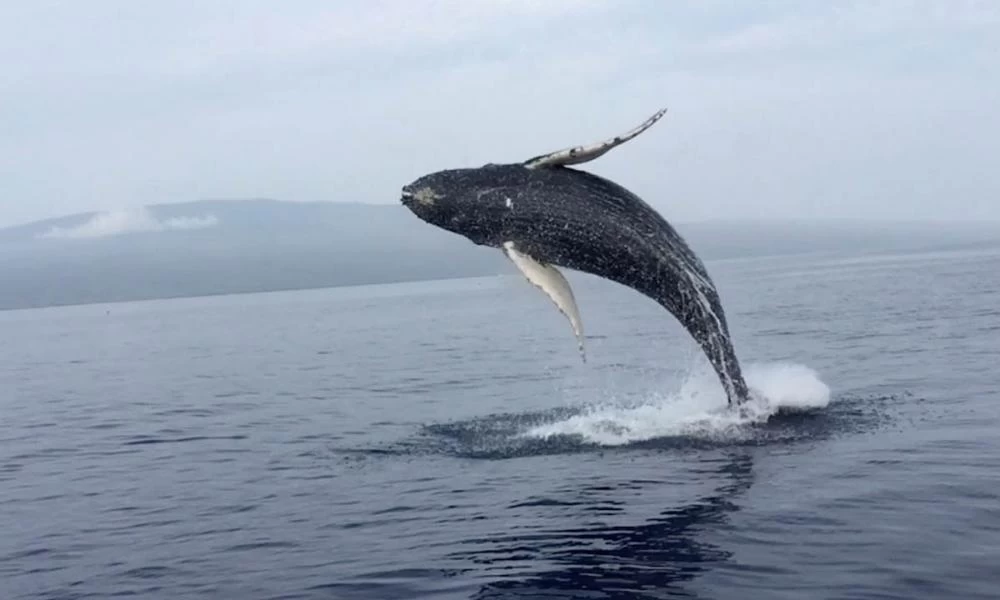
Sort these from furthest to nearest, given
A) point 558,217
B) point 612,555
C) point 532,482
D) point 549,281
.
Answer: point 532,482 → point 549,281 → point 558,217 → point 612,555

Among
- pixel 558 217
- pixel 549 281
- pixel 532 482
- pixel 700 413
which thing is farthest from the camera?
pixel 700 413

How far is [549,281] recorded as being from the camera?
16.0 metres

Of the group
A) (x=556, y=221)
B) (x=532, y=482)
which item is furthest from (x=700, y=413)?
(x=556, y=221)

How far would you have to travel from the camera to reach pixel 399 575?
12.1m

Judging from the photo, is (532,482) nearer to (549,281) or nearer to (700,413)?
(549,281)

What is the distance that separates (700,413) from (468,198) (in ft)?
26.6

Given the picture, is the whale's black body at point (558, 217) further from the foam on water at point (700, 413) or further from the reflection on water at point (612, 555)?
the foam on water at point (700, 413)

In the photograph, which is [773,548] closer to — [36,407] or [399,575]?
[399,575]

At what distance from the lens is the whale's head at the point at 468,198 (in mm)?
15297

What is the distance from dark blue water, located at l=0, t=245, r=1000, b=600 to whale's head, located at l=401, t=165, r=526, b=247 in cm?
185

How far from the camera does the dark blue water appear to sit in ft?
38.9

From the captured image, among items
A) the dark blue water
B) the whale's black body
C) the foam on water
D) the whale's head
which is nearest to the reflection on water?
the dark blue water

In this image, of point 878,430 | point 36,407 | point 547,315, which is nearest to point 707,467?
point 878,430

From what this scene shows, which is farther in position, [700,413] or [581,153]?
[700,413]
